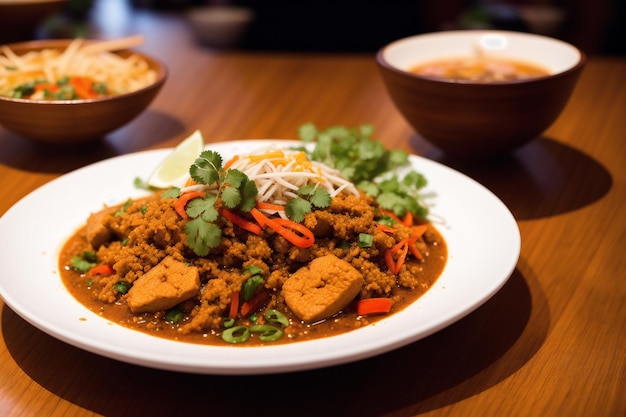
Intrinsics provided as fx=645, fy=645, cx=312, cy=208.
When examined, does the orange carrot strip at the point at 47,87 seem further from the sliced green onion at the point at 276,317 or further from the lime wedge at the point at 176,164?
the sliced green onion at the point at 276,317

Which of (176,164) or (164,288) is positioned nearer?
(164,288)

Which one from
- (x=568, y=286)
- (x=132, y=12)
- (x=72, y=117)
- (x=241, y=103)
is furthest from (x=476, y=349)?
(x=132, y=12)

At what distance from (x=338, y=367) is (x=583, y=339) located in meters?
0.60

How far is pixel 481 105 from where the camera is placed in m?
2.14

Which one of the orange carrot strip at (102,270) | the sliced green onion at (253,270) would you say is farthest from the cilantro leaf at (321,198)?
the orange carrot strip at (102,270)

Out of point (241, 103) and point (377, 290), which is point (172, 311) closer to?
point (377, 290)

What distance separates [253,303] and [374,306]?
11.3 inches

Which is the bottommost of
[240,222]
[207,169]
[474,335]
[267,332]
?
[474,335]

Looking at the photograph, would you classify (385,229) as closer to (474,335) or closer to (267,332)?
(474,335)

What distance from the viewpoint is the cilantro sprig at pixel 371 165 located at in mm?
1973

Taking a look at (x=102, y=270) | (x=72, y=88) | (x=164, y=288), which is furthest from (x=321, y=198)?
(x=72, y=88)

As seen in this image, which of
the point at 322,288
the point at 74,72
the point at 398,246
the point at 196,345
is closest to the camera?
the point at 196,345

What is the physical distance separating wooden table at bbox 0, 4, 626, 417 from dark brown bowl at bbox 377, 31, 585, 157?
173 mm

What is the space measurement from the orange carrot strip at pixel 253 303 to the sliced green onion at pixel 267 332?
0.21ft
